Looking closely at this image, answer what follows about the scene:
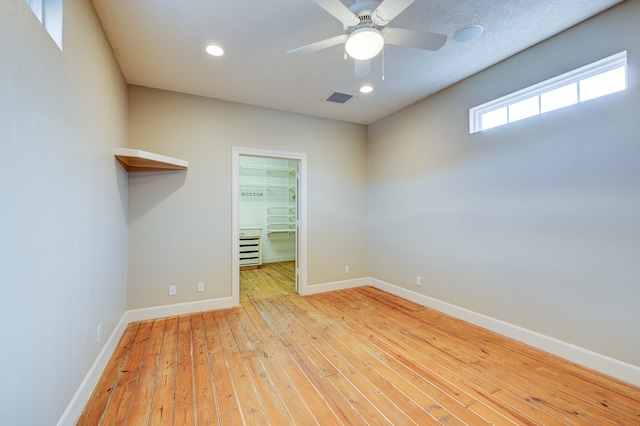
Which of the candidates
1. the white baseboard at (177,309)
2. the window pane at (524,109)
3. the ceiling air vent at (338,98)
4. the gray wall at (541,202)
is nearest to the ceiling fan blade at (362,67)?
the ceiling air vent at (338,98)

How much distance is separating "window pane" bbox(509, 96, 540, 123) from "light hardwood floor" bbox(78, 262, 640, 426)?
229 centimetres

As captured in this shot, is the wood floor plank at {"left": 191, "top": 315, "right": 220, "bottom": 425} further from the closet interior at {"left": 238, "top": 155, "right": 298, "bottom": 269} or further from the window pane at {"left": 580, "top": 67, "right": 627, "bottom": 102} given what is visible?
the window pane at {"left": 580, "top": 67, "right": 627, "bottom": 102}

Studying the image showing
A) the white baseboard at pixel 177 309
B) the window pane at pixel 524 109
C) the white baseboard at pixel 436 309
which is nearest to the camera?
the white baseboard at pixel 436 309

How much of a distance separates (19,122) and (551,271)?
3735 mm

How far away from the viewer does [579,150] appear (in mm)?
2195

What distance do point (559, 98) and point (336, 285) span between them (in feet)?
11.7

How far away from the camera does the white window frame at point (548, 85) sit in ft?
6.73

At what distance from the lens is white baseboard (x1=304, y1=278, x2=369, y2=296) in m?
4.14

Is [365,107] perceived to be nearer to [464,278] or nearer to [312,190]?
[312,190]

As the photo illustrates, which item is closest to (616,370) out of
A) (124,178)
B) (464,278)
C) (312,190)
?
(464,278)

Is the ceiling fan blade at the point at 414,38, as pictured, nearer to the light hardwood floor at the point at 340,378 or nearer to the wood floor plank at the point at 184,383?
the light hardwood floor at the point at 340,378

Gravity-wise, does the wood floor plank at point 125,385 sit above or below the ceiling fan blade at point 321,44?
below

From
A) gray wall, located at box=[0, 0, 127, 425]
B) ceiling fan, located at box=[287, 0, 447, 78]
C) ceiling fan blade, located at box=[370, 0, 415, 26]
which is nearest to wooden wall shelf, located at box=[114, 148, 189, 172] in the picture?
gray wall, located at box=[0, 0, 127, 425]

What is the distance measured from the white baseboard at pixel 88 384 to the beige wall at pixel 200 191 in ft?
2.53
